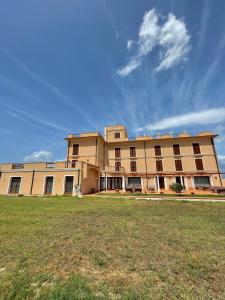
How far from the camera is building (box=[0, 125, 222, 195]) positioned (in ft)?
64.2

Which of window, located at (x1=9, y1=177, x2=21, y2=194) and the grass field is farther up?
window, located at (x1=9, y1=177, x2=21, y2=194)

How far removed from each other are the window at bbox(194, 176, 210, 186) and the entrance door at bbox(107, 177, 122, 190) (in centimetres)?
1162

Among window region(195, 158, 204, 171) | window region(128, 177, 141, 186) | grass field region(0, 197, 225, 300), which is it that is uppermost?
window region(195, 158, 204, 171)

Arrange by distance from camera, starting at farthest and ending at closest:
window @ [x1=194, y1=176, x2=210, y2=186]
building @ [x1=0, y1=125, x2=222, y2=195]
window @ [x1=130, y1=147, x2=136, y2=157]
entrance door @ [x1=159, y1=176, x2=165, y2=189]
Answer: window @ [x1=130, y1=147, x2=136, y2=157], entrance door @ [x1=159, y1=176, x2=165, y2=189], window @ [x1=194, y1=176, x2=210, y2=186], building @ [x1=0, y1=125, x2=222, y2=195]

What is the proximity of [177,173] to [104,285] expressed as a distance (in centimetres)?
2566

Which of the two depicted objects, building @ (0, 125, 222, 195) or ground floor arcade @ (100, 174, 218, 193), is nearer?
building @ (0, 125, 222, 195)

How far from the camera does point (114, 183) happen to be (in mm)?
25328

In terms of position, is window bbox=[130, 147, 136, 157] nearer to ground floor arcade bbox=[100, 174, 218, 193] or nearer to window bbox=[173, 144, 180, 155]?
ground floor arcade bbox=[100, 174, 218, 193]

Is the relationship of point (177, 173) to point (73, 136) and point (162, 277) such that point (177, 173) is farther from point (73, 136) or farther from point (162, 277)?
point (162, 277)

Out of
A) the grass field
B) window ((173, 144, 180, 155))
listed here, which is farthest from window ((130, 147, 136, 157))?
the grass field

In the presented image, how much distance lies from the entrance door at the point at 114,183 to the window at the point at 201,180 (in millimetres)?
11623

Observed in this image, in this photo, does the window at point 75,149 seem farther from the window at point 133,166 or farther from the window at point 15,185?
the window at point 15,185

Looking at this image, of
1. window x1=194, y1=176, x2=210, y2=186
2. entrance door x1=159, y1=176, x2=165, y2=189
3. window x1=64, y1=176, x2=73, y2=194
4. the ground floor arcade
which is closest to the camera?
window x1=64, y1=176, x2=73, y2=194

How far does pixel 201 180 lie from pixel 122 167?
12213 millimetres
